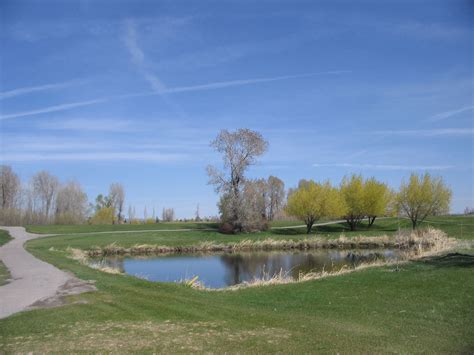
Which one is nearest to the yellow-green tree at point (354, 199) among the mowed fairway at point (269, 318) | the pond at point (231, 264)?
the pond at point (231, 264)

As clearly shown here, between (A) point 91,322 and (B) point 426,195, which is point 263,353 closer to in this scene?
(A) point 91,322

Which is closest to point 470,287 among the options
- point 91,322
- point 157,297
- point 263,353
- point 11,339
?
point 263,353

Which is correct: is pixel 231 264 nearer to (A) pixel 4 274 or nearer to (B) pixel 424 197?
(A) pixel 4 274

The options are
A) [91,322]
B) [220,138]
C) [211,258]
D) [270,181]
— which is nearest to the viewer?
[91,322]

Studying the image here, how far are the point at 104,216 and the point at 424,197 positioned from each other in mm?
56879

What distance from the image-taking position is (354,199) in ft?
175

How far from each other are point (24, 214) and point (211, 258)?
147 feet

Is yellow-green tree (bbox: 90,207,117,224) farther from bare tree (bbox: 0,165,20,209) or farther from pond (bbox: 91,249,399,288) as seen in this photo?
pond (bbox: 91,249,399,288)

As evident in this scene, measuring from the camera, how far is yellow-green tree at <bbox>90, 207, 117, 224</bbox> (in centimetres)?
7817

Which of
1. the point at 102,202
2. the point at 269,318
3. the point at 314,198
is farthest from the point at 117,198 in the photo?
the point at 269,318

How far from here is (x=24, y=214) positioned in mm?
64750

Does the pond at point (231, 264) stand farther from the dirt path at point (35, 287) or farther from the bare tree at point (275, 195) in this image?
the bare tree at point (275, 195)

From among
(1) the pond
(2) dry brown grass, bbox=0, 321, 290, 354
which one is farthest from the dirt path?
(1) the pond

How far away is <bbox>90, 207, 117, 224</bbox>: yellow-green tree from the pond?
160 feet
